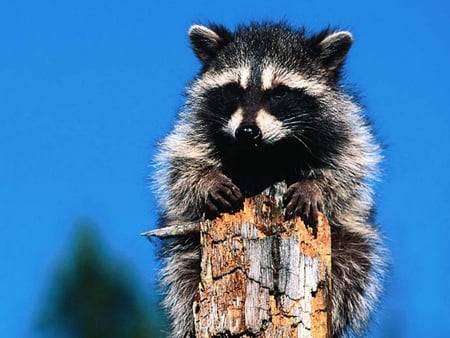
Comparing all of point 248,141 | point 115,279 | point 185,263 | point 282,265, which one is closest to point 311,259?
point 282,265

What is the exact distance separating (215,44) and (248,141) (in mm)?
1324

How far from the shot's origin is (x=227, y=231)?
5969 mm

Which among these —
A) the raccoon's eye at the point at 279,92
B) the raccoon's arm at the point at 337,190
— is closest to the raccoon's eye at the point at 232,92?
the raccoon's eye at the point at 279,92

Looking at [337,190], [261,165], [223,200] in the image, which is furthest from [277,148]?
[223,200]

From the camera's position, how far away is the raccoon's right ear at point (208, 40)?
7723 mm

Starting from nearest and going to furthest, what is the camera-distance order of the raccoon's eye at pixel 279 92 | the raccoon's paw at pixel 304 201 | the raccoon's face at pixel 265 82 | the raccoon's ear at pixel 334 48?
the raccoon's paw at pixel 304 201
the raccoon's face at pixel 265 82
the raccoon's eye at pixel 279 92
the raccoon's ear at pixel 334 48

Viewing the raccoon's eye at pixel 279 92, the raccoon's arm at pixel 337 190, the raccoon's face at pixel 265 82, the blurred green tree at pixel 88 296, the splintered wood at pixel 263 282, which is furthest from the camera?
the blurred green tree at pixel 88 296

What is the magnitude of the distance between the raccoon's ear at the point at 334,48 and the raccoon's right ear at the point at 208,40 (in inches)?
26.6

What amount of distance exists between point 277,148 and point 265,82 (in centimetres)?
47

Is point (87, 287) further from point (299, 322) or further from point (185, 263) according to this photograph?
point (299, 322)

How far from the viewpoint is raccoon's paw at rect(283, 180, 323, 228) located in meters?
6.15

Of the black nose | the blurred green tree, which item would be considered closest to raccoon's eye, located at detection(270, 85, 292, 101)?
the black nose

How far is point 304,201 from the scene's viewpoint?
640cm

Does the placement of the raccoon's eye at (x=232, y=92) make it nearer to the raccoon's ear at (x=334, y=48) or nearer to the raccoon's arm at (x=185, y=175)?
the raccoon's arm at (x=185, y=175)
